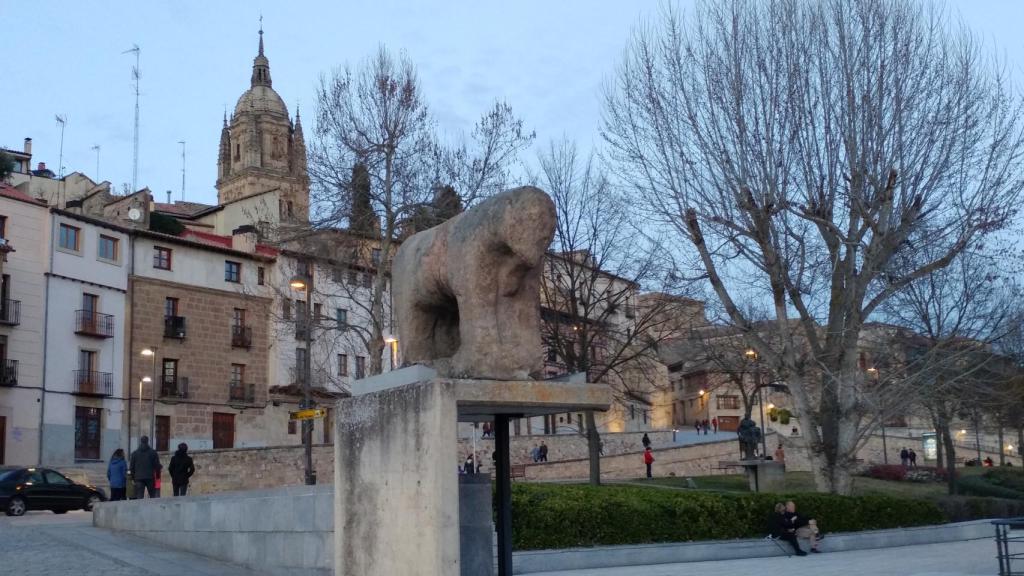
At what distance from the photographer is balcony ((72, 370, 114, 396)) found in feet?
135

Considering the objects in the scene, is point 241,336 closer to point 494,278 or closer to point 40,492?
point 40,492

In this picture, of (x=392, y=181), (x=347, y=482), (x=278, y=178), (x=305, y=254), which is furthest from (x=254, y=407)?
(x=278, y=178)

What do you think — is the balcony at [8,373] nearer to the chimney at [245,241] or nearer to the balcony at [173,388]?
the balcony at [173,388]

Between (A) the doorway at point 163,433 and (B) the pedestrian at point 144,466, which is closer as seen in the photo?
(B) the pedestrian at point 144,466

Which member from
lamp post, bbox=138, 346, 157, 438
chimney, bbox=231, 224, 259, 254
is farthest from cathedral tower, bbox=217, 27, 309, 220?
lamp post, bbox=138, 346, 157, 438

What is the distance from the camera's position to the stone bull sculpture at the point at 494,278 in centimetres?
618

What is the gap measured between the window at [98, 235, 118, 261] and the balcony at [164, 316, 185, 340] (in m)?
3.49

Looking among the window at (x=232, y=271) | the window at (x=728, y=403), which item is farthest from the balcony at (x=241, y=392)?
the window at (x=728, y=403)

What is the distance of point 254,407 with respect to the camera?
157 ft

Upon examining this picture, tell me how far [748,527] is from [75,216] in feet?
106

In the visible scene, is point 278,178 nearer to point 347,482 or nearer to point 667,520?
point 667,520

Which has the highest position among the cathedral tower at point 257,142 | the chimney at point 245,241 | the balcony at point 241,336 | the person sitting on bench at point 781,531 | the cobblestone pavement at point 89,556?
the cathedral tower at point 257,142

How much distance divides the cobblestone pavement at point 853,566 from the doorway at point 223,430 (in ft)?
105

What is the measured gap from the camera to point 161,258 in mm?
45469
